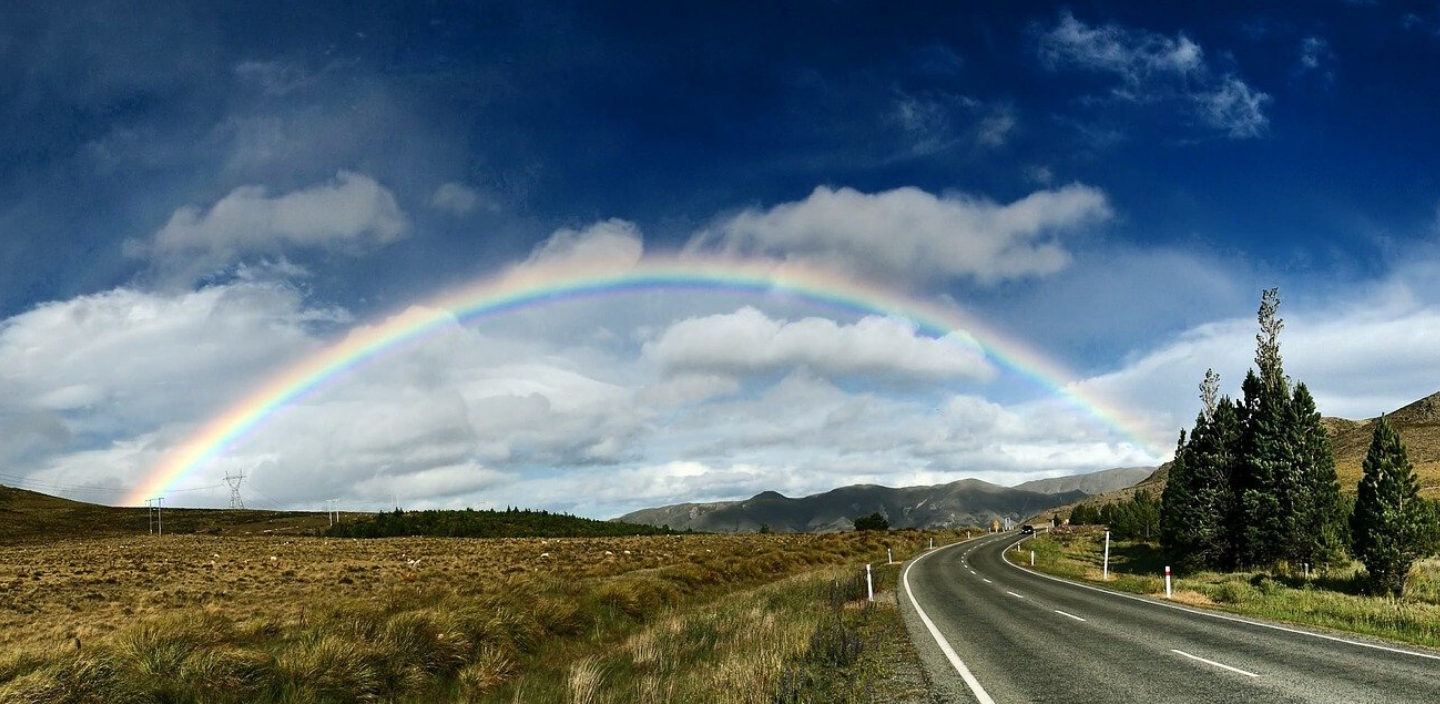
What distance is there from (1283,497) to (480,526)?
11117 cm

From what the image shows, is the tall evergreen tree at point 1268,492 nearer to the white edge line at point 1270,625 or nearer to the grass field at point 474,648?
the white edge line at point 1270,625

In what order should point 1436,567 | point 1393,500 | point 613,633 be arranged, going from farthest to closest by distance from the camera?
point 1436,567
point 1393,500
point 613,633

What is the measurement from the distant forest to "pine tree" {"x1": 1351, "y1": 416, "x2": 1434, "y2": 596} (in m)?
92.9

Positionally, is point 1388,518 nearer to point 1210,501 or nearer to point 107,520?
point 1210,501

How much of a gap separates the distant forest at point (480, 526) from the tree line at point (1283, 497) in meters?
80.8

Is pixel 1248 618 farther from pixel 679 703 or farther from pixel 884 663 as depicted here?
pixel 679 703

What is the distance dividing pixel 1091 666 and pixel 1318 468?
134 ft

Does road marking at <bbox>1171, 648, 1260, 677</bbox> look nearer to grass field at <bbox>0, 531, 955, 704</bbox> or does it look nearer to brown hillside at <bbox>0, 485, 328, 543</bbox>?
grass field at <bbox>0, 531, 955, 704</bbox>

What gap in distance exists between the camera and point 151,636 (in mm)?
10734

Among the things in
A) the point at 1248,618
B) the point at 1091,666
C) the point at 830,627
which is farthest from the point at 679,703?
the point at 1248,618

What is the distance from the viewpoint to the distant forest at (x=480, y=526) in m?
122

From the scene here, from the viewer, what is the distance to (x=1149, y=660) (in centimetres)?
1127

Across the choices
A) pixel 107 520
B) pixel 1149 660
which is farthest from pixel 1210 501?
pixel 107 520

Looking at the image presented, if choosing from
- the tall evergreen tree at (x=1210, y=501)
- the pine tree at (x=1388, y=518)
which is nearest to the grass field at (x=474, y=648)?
the pine tree at (x=1388, y=518)
